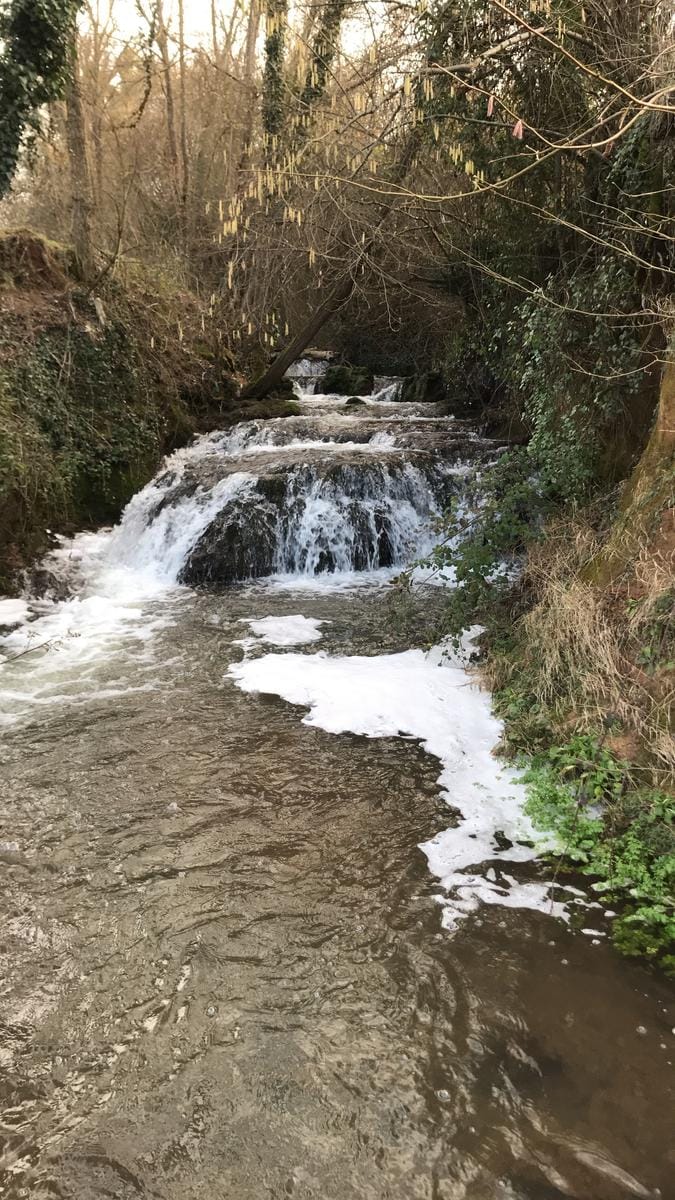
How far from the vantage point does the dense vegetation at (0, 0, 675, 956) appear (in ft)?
13.9

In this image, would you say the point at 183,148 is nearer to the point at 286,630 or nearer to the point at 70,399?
the point at 70,399

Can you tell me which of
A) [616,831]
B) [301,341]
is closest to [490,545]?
[616,831]

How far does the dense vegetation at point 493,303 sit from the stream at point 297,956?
0.51m

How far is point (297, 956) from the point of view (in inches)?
123

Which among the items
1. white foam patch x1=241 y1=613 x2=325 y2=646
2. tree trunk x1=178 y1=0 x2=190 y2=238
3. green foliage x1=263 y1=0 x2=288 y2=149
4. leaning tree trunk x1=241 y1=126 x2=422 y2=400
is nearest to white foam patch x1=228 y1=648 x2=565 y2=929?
white foam patch x1=241 y1=613 x2=325 y2=646

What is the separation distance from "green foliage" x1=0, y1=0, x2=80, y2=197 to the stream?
764cm

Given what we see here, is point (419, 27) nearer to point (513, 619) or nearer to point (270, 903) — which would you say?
point (513, 619)

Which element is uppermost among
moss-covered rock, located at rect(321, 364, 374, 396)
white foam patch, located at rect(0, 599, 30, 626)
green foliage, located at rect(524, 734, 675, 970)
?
moss-covered rock, located at rect(321, 364, 374, 396)

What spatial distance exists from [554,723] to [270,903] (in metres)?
2.29

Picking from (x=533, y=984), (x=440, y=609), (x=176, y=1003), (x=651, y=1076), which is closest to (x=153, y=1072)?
(x=176, y=1003)

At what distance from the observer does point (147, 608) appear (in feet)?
27.4

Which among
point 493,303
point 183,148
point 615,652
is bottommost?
point 615,652

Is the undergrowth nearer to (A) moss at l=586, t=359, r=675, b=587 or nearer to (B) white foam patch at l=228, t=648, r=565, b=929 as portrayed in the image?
(A) moss at l=586, t=359, r=675, b=587

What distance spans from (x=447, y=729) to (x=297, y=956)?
2.43 metres
